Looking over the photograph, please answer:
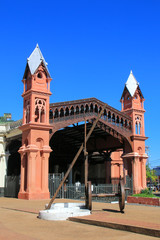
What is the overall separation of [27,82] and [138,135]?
470 inches

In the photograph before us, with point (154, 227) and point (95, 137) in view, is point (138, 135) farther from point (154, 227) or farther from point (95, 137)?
point (154, 227)

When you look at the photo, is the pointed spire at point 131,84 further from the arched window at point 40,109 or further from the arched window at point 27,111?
the arched window at point 27,111

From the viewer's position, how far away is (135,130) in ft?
99.2

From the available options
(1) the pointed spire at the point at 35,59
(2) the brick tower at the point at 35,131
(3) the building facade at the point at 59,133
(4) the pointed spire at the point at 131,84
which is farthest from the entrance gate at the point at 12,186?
(4) the pointed spire at the point at 131,84

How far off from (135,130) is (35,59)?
1194 cm

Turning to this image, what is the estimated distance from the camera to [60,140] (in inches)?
1441

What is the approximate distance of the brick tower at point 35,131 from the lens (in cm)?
2331

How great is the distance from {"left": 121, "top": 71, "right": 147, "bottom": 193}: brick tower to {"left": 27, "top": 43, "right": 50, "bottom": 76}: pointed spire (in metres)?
9.87

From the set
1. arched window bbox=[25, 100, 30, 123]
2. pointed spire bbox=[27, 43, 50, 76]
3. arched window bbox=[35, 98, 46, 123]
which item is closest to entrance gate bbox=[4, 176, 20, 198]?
arched window bbox=[25, 100, 30, 123]

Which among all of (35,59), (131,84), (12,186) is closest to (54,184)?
(12,186)

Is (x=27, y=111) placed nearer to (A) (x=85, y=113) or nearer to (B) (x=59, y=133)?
(A) (x=85, y=113)

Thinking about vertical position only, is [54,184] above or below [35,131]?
below

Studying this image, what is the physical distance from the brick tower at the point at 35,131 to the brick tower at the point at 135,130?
9244 mm

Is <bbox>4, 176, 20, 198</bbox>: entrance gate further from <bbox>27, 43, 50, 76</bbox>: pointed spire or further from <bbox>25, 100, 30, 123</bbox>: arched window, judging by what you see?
<bbox>27, 43, 50, 76</bbox>: pointed spire
